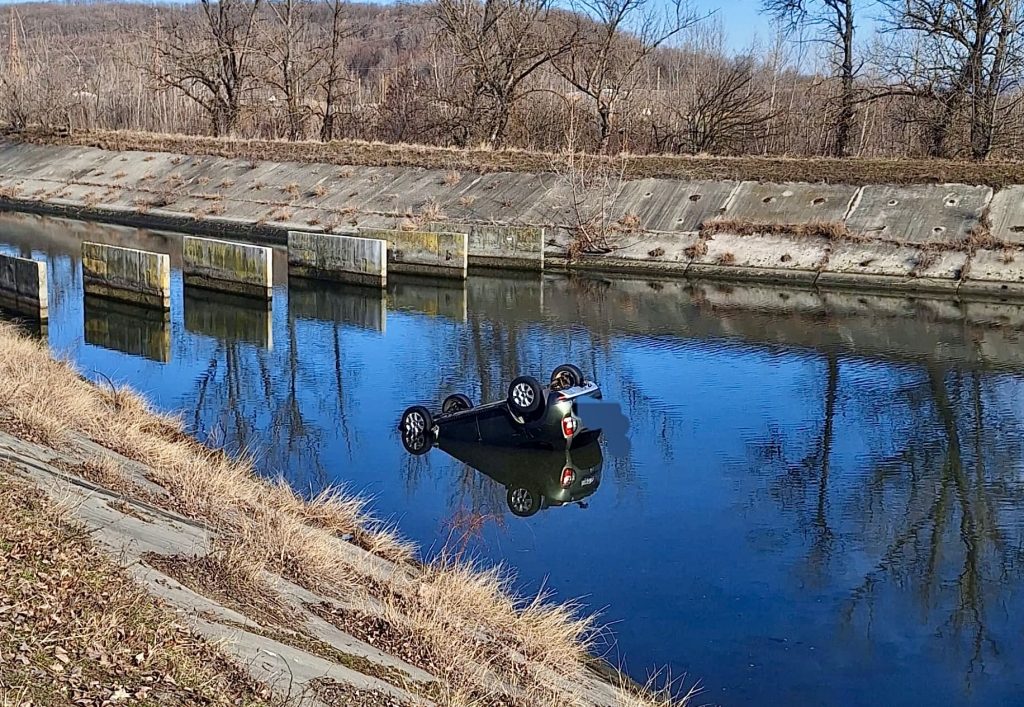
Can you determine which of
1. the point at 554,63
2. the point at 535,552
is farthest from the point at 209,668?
the point at 554,63

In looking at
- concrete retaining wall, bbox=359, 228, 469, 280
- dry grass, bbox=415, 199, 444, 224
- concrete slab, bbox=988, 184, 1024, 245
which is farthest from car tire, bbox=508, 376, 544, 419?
dry grass, bbox=415, 199, 444, 224

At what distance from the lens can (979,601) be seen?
992 cm

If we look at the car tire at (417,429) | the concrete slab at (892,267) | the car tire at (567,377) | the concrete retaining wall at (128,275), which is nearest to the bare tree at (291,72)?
the concrete retaining wall at (128,275)

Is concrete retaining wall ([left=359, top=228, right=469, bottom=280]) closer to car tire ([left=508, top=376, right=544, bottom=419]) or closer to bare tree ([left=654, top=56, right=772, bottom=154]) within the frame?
bare tree ([left=654, top=56, right=772, bottom=154])

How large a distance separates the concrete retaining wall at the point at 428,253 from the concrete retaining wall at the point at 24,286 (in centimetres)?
1008

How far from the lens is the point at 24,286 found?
2200 cm

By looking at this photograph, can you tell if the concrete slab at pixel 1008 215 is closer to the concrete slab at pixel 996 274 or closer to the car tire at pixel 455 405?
the concrete slab at pixel 996 274

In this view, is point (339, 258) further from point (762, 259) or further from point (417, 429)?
point (417, 429)

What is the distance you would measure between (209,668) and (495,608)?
123 inches

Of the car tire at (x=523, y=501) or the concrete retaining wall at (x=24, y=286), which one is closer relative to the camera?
the car tire at (x=523, y=501)

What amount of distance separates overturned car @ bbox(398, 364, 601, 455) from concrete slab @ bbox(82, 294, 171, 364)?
6.80 m

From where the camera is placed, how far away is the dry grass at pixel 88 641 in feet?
16.8

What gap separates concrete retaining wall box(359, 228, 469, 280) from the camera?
95.3 ft

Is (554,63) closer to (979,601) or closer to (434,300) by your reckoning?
(434,300)
